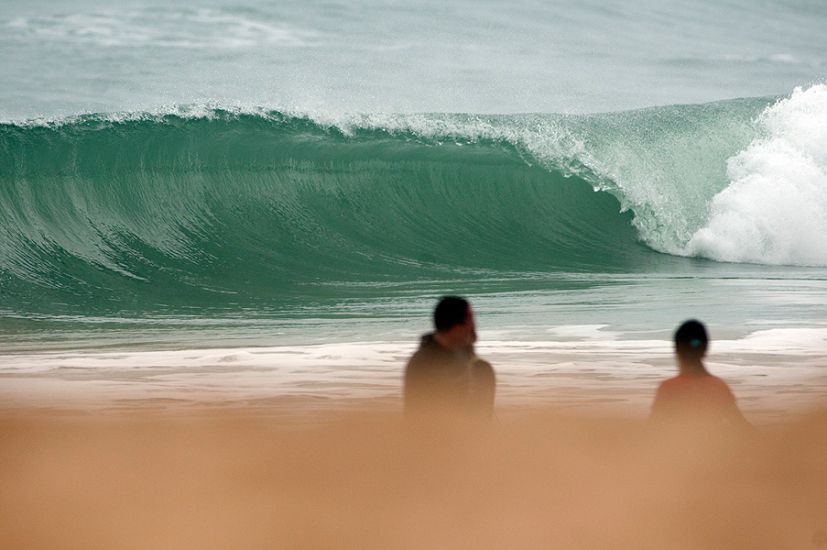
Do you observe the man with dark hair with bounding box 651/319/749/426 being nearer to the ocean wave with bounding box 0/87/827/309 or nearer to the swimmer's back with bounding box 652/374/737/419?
the swimmer's back with bounding box 652/374/737/419

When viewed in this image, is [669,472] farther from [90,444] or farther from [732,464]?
[90,444]

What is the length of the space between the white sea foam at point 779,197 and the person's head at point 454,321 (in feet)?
42.3

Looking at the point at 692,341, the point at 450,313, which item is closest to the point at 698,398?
the point at 692,341

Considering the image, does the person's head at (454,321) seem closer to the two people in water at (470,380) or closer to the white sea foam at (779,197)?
the two people in water at (470,380)

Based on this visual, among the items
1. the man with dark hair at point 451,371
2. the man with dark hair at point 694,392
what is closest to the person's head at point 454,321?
the man with dark hair at point 451,371

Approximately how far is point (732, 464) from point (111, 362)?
190 inches

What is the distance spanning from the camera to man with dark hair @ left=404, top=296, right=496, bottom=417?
146 inches

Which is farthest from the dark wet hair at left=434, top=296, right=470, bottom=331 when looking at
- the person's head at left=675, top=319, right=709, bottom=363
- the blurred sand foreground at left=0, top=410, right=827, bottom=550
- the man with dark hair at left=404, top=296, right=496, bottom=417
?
the person's head at left=675, top=319, right=709, bottom=363

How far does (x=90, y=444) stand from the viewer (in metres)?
3.83

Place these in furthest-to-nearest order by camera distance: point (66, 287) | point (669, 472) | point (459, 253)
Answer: point (459, 253) < point (66, 287) < point (669, 472)

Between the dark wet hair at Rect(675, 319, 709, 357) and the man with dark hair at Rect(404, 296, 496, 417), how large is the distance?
64 centimetres

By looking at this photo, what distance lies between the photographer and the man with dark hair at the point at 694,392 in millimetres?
3721

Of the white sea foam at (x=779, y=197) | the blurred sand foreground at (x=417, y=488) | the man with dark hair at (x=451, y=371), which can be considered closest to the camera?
the blurred sand foreground at (x=417, y=488)

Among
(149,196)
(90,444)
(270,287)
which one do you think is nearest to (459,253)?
(270,287)
